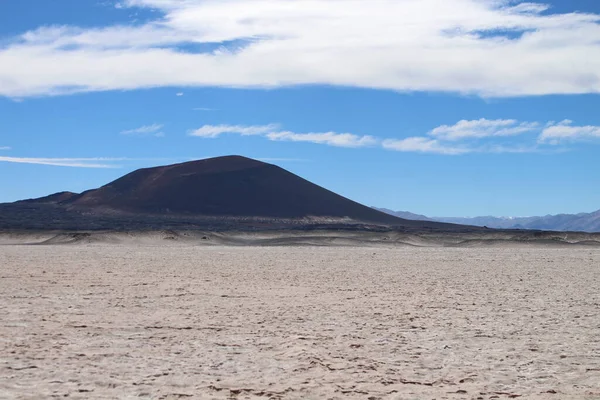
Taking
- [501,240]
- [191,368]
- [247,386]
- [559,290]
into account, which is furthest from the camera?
[501,240]

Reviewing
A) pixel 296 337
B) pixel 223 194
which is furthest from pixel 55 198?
pixel 296 337

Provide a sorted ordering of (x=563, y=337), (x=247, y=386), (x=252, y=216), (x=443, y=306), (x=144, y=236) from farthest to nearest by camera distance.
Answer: (x=252, y=216), (x=144, y=236), (x=443, y=306), (x=563, y=337), (x=247, y=386)

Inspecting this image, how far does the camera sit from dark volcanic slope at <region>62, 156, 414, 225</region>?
9088 cm

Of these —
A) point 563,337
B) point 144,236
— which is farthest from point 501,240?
point 563,337

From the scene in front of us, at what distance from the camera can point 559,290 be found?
54.2 feet

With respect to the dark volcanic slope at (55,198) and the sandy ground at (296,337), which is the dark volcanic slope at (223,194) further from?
the sandy ground at (296,337)

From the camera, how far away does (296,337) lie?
10.2m

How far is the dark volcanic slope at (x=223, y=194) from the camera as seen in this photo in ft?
298

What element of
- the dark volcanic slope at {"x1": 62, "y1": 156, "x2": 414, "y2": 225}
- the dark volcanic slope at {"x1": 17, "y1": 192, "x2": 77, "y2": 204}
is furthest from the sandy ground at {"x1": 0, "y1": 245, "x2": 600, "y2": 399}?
the dark volcanic slope at {"x1": 17, "y1": 192, "x2": 77, "y2": 204}

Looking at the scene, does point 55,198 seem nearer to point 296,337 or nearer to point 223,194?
point 223,194

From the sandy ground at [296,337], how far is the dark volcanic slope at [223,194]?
7156cm

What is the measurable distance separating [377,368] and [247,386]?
1498 mm

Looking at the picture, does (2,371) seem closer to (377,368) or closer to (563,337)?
(377,368)

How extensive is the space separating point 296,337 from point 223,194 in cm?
8653
